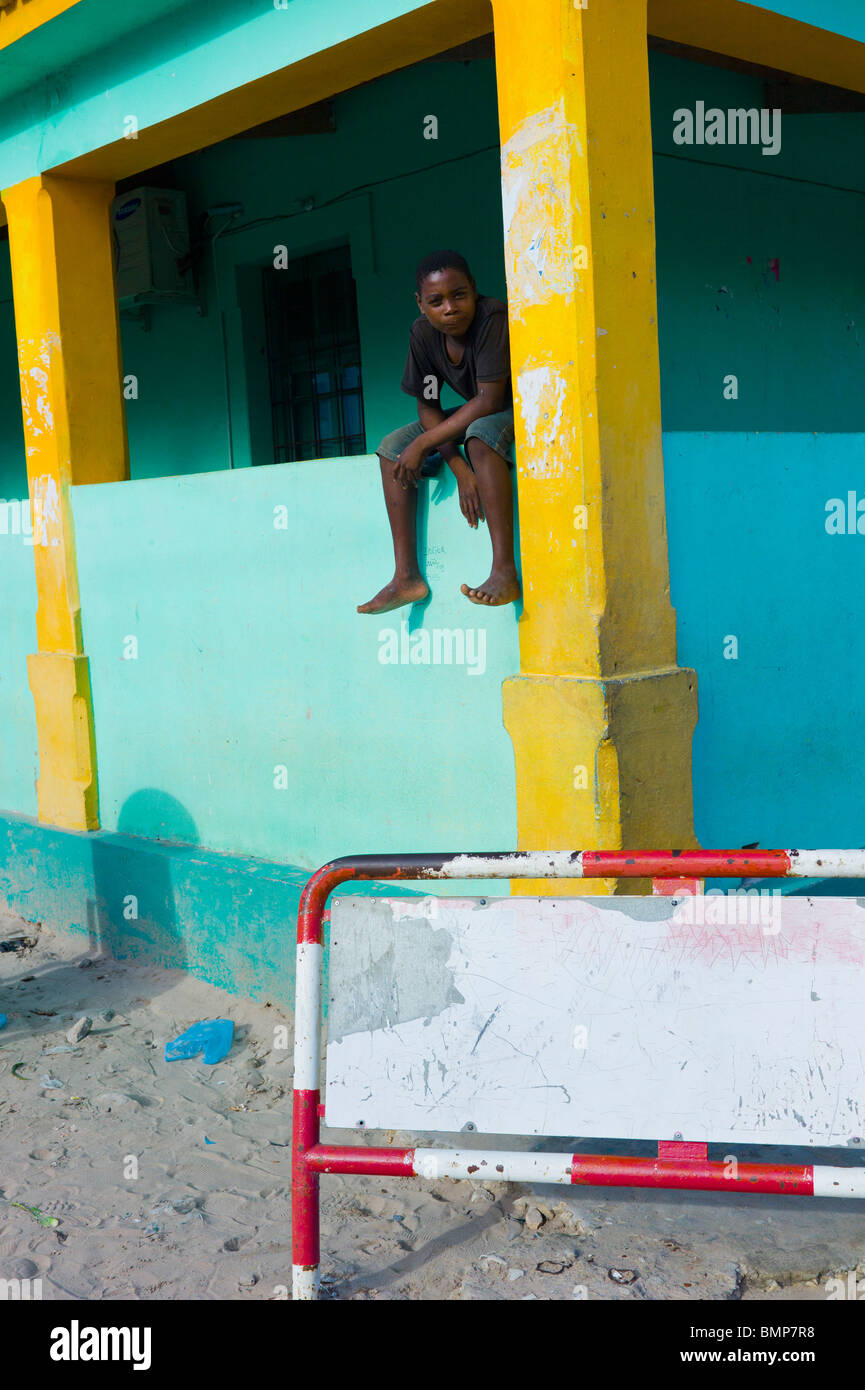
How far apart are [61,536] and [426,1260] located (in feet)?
12.6

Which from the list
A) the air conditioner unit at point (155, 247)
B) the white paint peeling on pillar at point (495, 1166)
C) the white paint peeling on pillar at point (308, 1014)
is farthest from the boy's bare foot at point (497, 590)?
the air conditioner unit at point (155, 247)

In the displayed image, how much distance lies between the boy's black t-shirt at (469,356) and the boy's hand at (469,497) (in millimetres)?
245

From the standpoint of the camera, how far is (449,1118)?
2.66m

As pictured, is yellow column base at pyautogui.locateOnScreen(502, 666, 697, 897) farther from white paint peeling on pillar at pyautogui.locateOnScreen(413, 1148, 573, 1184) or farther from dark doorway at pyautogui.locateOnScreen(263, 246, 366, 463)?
dark doorway at pyautogui.locateOnScreen(263, 246, 366, 463)

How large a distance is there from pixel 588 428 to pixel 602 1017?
166 cm

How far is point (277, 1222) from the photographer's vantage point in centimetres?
327

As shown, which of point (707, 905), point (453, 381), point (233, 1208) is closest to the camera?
point (707, 905)

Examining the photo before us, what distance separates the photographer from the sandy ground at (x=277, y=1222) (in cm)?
293

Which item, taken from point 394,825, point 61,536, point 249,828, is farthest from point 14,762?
point 394,825

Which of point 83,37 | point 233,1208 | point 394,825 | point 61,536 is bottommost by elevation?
point 233,1208

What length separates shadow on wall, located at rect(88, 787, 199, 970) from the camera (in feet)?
17.3

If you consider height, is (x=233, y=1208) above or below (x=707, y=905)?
below

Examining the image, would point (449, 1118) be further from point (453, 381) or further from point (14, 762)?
point (14, 762)

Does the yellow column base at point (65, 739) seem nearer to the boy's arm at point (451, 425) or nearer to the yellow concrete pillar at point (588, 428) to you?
the boy's arm at point (451, 425)
